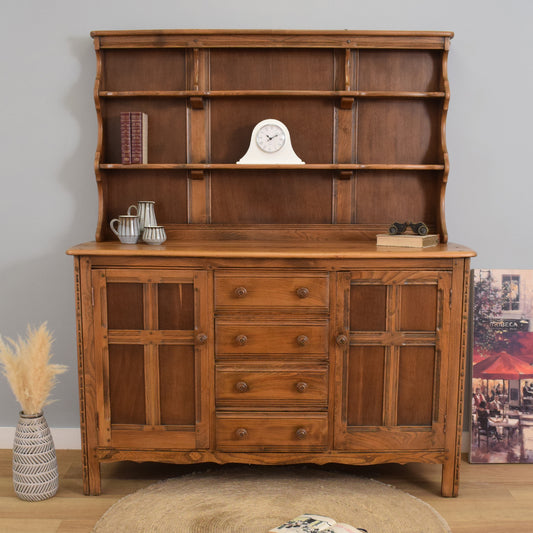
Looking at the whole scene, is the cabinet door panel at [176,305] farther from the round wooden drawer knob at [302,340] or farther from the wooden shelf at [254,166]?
the wooden shelf at [254,166]

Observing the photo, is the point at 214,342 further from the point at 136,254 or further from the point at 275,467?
the point at 275,467

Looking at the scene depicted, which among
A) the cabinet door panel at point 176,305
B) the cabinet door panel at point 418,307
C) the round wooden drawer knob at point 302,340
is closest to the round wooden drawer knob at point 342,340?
the round wooden drawer knob at point 302,340

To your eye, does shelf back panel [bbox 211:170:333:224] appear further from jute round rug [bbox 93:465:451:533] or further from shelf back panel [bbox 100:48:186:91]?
jute round rug [bbox 93:465:451:533]

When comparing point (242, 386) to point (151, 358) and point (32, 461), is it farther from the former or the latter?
point (32, 461)

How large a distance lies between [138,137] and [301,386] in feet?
4.49

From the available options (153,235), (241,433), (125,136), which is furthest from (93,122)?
(241,433)

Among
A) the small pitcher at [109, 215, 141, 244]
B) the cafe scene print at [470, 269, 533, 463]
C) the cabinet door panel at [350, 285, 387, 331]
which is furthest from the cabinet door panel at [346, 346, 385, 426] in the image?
the small pitcher at [109, 215, 141, 244]

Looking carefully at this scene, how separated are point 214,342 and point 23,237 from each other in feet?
4.08

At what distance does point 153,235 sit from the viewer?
8.23 ft

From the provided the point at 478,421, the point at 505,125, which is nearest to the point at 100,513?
the point at 478,421

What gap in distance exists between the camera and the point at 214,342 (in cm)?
232

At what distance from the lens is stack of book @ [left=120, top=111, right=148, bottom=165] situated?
2584 mm

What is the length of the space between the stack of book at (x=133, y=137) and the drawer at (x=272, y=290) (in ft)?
2.50

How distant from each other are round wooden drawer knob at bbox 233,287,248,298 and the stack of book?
83 centimetres
